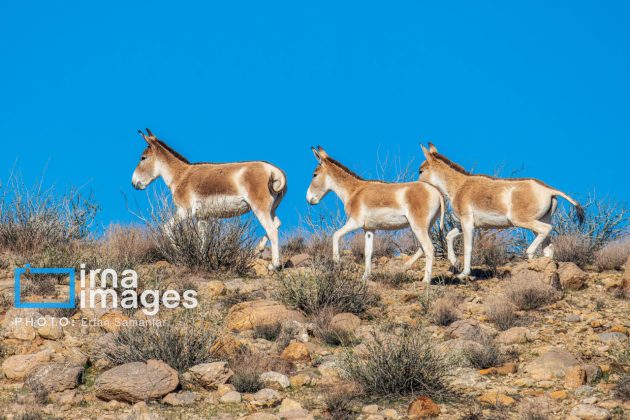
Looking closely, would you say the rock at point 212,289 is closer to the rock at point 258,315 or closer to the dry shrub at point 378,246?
the rock at point 258,315

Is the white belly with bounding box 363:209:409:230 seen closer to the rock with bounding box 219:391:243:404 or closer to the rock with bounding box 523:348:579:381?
the rock with bounding box 523:348:579:381

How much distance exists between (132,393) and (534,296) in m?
6.61

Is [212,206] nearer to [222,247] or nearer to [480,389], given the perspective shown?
[222,247]

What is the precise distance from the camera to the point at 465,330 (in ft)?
37.3

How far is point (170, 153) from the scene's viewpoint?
670 inches

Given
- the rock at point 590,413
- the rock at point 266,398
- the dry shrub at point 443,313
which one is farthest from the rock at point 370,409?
the dry shrub at point 443,313

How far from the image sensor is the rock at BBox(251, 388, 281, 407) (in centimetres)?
904

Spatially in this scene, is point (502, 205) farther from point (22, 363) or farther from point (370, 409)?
point (22, 363)

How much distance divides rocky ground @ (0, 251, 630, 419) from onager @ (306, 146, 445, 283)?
A: 1.09 m

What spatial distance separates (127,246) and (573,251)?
28.0ft

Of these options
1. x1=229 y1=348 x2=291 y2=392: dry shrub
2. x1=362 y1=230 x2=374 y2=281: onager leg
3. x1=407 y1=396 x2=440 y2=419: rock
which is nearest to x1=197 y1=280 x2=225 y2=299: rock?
x1=362 y1=230 x2=374 y2=281: onager leg

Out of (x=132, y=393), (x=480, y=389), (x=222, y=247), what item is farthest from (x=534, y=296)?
(x=132, y=393)

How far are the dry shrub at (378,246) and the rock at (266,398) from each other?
27.8ft

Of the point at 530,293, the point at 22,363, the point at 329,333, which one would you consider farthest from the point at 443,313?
the point at 22,363
